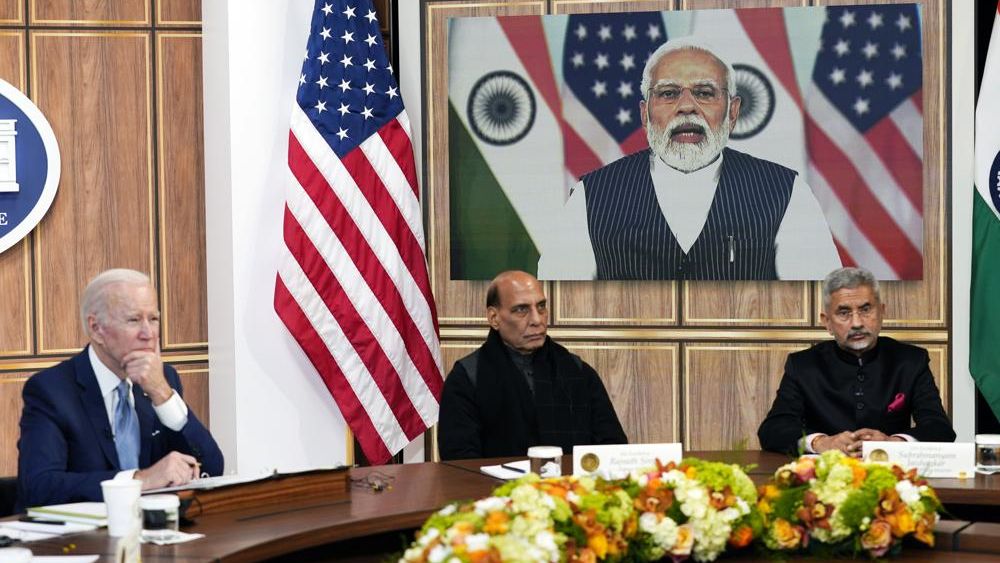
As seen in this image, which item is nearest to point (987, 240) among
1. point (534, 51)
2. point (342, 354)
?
point (534, 51)

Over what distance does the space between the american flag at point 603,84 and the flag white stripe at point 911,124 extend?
104cm

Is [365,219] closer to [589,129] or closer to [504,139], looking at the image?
[504,139]

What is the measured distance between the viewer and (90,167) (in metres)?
5.56

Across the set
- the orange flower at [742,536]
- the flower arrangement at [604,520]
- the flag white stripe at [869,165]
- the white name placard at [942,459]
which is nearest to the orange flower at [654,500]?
the flower arrangement at [604,520]

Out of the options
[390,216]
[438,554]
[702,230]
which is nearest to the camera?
[438,554]

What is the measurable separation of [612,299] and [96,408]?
9.33 ft

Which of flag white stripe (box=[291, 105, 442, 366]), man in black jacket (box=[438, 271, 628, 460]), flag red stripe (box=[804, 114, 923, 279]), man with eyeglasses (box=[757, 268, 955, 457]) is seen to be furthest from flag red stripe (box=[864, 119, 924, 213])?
flag white stripe (box=[291, 105, 442, 366])

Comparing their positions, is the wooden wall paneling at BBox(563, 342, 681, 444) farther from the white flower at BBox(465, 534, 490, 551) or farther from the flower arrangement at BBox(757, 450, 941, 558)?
the white flower at BBox(465, 534, 490, 551)

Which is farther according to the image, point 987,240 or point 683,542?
point 987,240

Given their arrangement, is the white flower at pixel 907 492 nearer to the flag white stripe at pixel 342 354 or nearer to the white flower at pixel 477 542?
the white flower at pixel 477 542

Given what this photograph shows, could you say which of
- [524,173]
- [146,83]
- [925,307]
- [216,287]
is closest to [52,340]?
[216,287]

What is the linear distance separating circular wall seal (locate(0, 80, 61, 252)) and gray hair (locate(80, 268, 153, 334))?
223 centimetres

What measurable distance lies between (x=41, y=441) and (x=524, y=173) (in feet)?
9.66

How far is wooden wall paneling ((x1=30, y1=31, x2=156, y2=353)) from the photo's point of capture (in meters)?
5.51
